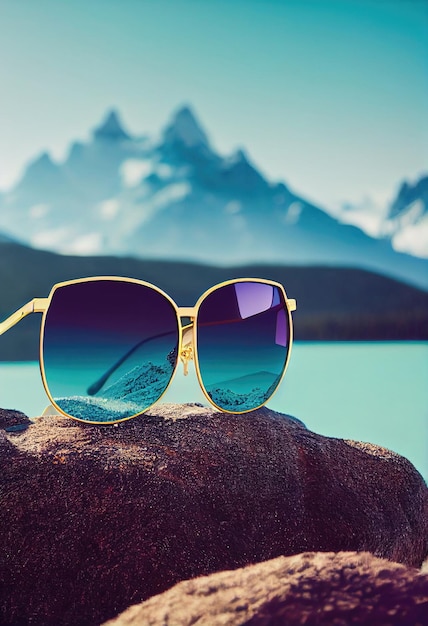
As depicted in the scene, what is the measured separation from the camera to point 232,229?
5.61 metres

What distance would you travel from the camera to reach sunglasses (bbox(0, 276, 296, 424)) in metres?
0.53

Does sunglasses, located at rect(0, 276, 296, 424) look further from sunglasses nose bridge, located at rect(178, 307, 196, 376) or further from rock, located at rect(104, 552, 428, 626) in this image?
rock, located at rect(104, 552, 428, 626)

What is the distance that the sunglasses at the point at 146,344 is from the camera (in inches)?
20.8

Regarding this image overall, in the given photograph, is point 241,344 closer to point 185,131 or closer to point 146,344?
point 146,344

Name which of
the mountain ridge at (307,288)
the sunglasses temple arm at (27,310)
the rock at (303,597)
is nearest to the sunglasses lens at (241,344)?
the sunglasses temple arm at (27,310)

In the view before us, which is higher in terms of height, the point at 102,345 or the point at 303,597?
the point at 102,345

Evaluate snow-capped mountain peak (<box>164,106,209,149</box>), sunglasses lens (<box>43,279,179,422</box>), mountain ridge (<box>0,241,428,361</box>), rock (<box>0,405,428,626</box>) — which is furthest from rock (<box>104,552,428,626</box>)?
snow-capped mountain peak (<box>164,106,209,149</box>)

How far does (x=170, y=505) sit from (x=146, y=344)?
6.4 inches

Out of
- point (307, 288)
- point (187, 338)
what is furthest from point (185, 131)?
point (187, 338)

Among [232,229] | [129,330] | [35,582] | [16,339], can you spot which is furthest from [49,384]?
[232,229]

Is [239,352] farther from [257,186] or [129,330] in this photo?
[257,186]

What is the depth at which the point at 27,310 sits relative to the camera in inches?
20.6

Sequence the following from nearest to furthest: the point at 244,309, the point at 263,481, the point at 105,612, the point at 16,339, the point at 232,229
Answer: the point at 105,612 → the point at 263,481 → the point at 244,309 → the point at 16,339 → the point at 232,229

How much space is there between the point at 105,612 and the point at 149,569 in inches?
1.5
